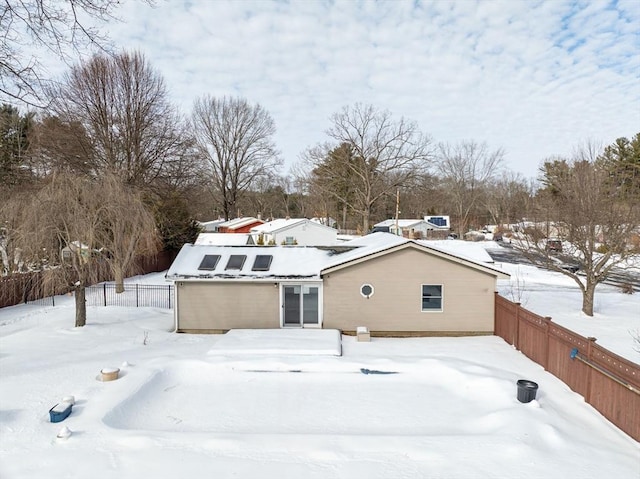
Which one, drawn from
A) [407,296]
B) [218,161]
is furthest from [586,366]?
[218,161]

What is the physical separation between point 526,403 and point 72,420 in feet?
26.8

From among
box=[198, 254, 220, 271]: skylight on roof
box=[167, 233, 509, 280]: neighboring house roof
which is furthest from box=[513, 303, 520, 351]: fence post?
box=[198, 254, 220, 271]: skylight on roof

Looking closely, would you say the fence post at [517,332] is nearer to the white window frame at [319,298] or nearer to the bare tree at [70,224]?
the white window frame at [319,298]

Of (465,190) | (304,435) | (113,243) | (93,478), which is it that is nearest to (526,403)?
(304,435)

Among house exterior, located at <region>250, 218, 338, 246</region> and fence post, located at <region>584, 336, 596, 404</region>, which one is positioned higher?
house exterior, located at <region>250, 218, 338, 246</region>

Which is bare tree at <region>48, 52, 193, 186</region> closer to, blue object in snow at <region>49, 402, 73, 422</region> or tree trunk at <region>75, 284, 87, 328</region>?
tree trunk at <region>75, 284, 87, 328</region>

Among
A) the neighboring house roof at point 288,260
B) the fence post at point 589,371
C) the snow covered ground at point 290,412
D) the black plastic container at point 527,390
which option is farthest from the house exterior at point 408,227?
the black plastic container at point 527,390

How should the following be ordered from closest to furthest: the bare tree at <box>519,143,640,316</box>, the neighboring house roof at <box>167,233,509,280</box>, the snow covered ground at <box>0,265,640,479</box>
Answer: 1. the snow covered ground at <box>0,265,640,479</box>
2. the neighboring house roof at <box>167,233,509,280</box>
3. the bare tree at <box>519,143,640,316</box>

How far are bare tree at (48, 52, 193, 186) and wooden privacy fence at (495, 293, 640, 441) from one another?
66.2ft

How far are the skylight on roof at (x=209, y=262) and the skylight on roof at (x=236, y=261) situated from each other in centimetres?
48

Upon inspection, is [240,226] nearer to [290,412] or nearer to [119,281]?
[119,281]

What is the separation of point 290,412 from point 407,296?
658cm

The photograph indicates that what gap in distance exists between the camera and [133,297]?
1959 cm

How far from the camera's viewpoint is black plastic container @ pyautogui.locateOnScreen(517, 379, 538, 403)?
7.44 m
